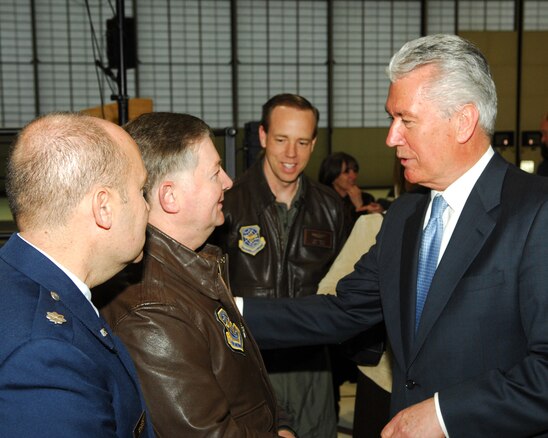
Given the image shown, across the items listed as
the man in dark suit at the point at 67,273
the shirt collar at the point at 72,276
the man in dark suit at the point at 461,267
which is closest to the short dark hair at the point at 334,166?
the man in dark suit at the point at 461,267

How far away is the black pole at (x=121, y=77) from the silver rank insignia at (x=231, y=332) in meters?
3.18

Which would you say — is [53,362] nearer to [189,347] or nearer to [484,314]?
[189,347]

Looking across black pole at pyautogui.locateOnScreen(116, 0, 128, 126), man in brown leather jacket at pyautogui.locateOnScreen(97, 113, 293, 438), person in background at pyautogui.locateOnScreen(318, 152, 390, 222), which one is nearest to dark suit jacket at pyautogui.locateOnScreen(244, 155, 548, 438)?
man in brown leather jacket at pyautogui.locateOnScreen(97, 113, 293, 438)

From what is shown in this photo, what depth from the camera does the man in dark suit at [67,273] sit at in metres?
0.98

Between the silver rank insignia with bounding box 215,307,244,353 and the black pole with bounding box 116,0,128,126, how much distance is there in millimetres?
3180

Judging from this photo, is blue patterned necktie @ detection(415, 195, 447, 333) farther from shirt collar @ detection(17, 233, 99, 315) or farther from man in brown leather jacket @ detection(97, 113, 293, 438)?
shirt collar @ detection(17, 233, 99, 315)

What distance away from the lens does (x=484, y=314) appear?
161cm

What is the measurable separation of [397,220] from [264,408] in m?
0.69

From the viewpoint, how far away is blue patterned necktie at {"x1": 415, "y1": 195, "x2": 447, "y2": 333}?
1798 mm

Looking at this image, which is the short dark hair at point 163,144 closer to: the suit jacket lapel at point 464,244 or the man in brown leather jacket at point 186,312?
the man in brown leather jacket at point 186,312

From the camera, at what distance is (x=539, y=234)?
1.56 m

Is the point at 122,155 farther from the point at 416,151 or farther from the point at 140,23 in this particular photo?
the point at 140,23

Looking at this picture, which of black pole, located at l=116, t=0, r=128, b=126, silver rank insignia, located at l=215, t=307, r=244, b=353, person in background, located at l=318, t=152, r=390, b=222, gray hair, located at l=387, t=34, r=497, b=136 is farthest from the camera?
person in background, located at l=318, t=152, r=390, b=222

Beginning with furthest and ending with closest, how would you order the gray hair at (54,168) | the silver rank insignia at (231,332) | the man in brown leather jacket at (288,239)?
the man in brown leather jacket at (288,239)
the silver rank insignia at (231,332)
the gray hair at (54,168)
